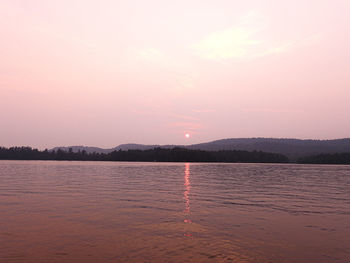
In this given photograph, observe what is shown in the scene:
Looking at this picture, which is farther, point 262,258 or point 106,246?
point 106,246

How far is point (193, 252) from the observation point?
18422 mm

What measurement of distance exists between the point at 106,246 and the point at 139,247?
215 cm

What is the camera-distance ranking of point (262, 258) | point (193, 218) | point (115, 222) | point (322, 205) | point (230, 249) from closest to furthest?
1. point (262, 258)
2. point (230, 249)
3. point (115, 222)
4. point (193, 218)
5. point (322, 205)

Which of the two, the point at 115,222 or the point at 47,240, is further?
the point at 115,222

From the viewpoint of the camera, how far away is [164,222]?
27016 mm

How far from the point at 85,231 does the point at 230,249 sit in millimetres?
11198

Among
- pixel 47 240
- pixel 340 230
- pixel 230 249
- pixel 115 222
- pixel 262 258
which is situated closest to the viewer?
pixel 262 258

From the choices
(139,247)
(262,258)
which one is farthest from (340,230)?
(139,247)

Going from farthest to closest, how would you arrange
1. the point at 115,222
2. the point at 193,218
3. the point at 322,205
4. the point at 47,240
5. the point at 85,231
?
the point at 322,205 → the point at 193,218 → the point at 115,222 → the point at 85,231 → the point at 47,240

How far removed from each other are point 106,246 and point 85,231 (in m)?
4.50

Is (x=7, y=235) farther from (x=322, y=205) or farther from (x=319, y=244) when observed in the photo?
(x=322, y=205)

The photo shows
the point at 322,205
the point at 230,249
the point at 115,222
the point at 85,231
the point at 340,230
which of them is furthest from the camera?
the point at 322,205

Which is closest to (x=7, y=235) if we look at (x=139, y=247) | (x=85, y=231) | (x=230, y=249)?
(x=85, y=231)

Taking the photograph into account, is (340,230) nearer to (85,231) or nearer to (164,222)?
(164,222)
